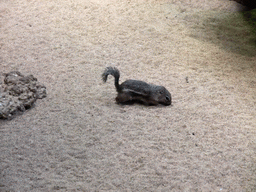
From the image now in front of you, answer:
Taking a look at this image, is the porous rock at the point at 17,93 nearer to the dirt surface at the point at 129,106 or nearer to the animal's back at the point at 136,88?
the dirt surface at the point at 129,106

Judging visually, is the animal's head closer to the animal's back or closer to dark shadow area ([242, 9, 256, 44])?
the animal's back

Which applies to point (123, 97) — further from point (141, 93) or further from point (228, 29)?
point (228, 29)

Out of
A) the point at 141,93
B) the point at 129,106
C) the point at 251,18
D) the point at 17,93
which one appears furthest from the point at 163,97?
the point at 251,18

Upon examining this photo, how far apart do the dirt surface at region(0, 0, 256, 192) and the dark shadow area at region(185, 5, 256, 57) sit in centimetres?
4

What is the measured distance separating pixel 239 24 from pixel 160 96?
11.2ft

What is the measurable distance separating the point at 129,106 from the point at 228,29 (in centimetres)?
328

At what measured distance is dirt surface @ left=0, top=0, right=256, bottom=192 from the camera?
8.92 feet

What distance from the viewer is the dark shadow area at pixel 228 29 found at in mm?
5324

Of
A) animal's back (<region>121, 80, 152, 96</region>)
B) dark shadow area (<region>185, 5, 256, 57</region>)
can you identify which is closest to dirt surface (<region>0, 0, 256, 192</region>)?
dark shadow area (<region>185, 5, 256, 57</region>)

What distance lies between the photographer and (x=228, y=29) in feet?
19.1

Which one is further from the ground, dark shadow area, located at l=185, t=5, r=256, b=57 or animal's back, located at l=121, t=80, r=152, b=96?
dark shadow area, located at l=185, t=5, r=256, b=57

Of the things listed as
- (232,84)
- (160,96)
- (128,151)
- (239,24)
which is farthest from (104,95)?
(239,24)

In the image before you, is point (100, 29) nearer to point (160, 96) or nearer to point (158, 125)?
point (160, 96)

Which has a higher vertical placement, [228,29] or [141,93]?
[228,29]
